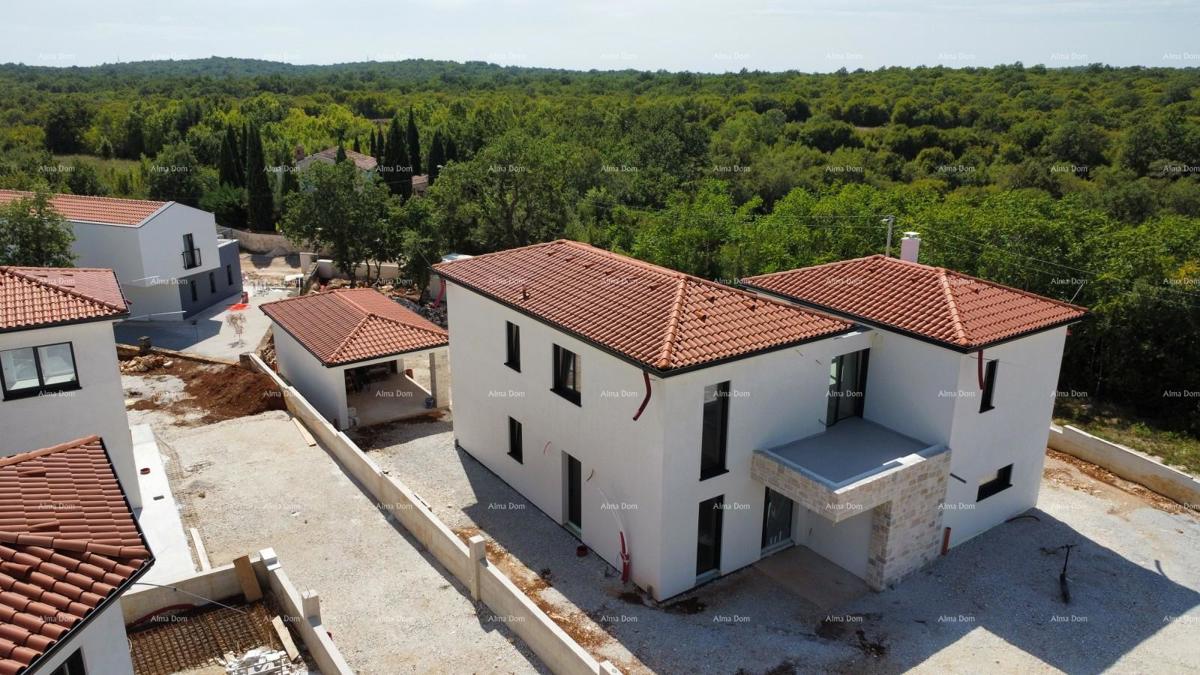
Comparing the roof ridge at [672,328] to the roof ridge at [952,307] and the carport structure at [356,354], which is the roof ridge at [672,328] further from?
the carport structure at [356,354]

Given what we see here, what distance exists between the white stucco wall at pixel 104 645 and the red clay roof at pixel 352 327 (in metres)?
15.9

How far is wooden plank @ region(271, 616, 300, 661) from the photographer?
51.7 ft

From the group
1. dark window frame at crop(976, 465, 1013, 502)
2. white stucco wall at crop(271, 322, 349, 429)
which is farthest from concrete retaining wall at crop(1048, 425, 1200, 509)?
white stucco wall at crop(271, 322, 349, 429)

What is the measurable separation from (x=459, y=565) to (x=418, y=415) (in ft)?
35.3

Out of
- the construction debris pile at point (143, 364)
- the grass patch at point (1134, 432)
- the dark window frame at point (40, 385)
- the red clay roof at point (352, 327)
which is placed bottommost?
the grass patch at point (1134, 432)

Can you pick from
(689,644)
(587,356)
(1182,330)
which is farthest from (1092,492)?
(587,356)

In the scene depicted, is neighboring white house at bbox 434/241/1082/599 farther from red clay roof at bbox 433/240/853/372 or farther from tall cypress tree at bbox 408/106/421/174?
tall cypress tree at bbox 408/106/421/174

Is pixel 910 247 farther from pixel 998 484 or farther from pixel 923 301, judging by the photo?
pixel 998 484

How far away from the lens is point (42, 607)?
31.7ft

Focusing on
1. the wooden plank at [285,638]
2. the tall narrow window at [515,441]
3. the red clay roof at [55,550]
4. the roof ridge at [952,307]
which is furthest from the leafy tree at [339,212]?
the roof ridge at [952,307]

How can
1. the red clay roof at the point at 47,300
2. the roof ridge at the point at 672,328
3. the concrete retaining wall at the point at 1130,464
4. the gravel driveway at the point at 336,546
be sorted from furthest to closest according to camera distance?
1. the concrete retaining wall at the point at 1130,464
2. the red clay roof at the point at 47,300
3. the gravel driveway at the point at 336,546
4. the roof ridge at the point at 672,328

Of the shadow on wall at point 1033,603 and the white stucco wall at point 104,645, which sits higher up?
the white stucco wall at point 104,645

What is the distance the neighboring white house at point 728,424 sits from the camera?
1708 centimetres

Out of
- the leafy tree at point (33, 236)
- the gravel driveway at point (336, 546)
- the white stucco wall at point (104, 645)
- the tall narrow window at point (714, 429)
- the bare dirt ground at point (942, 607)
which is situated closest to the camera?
the white stucco wall at point (104, 645)
